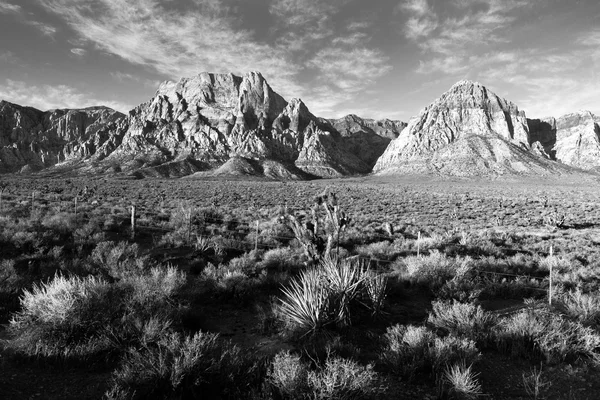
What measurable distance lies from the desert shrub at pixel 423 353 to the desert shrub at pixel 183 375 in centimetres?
222

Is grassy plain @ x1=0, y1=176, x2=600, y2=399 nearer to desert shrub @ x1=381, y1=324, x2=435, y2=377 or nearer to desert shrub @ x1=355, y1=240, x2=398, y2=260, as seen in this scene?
desert shrub @ x1=381, y1=324, x2=435, y2=377

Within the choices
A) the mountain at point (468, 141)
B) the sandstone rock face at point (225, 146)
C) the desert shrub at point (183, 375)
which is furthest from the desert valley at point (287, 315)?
the sandstone rock face at point (225, 146)

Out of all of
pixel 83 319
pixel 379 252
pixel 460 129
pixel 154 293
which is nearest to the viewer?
pixel 83 319

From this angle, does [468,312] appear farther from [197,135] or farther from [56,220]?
[197,135]

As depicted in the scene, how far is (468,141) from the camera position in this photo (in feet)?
472

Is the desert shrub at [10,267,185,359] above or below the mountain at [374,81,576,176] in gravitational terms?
below

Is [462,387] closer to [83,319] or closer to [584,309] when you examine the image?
[584,309]

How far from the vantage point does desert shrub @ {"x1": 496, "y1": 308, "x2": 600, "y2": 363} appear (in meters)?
5.66

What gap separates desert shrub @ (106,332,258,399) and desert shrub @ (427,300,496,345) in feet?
13.2

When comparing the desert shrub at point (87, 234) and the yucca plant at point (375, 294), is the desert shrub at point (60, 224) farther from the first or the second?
the yucca plant at point (375, 294)

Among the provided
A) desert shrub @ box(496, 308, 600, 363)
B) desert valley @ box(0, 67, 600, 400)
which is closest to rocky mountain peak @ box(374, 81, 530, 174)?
desert valley @ box(0, 67, 600, 400)

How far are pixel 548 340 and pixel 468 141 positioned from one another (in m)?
157

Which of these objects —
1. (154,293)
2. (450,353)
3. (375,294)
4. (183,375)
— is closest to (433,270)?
(375,294)

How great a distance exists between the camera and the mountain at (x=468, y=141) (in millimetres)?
125062
